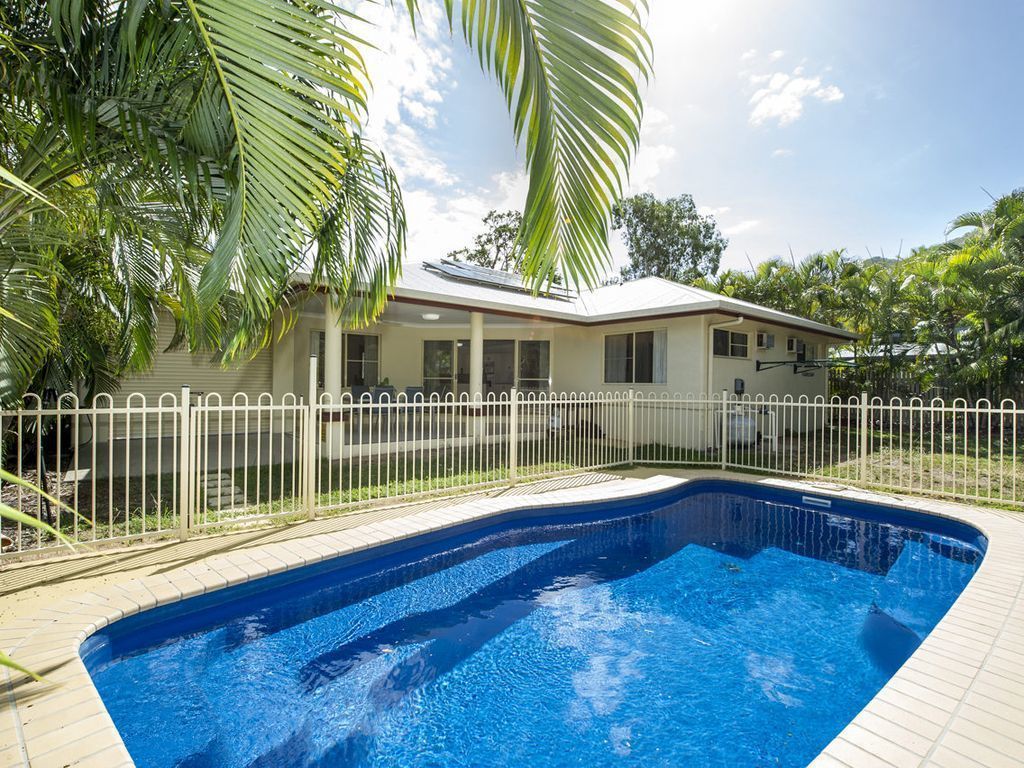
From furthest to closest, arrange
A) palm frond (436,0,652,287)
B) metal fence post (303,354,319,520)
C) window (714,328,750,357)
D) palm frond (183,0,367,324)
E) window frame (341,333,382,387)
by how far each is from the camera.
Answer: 1. window frame (341,333,382,387)
2. window (714,328,750,357)
3. metal fence post (303,354,319,520)
4. palm frond (183,0,367,324)
5. palm frond (436,0,652,287)

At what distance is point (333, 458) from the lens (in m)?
10.1

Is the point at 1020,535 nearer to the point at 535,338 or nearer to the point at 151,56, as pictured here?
the point at 151,56

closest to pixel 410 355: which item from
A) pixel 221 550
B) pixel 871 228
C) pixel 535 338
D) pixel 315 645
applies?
pixel 535 338

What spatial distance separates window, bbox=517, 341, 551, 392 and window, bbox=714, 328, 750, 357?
4770mm

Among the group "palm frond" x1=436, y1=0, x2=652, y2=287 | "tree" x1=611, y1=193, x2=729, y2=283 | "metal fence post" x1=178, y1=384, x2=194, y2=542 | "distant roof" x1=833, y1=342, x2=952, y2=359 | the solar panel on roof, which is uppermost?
"tree" x1=611, y1=193, x2=729, y2=283

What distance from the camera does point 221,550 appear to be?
5129 millimetres

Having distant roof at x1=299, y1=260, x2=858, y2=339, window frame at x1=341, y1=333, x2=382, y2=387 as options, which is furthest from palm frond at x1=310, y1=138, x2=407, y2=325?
window frame at x1=341, y1=333, x2=382, y2=387

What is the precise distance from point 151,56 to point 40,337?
9.73ft

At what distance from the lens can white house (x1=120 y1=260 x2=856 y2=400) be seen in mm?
11180

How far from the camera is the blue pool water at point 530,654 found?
3154 millimetres

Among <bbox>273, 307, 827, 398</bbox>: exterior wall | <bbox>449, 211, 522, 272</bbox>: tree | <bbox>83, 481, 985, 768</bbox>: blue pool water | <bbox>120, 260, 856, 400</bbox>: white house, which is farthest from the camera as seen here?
<bbox>449, 211, 522, 272</bbox>: tree

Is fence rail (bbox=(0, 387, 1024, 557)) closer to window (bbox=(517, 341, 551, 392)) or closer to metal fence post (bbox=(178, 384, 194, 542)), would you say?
metal fence post (bbox=(178, 384, 194, 542))

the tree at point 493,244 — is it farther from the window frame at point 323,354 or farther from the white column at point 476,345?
the white column at point 476,345

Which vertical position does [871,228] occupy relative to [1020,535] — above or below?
above
